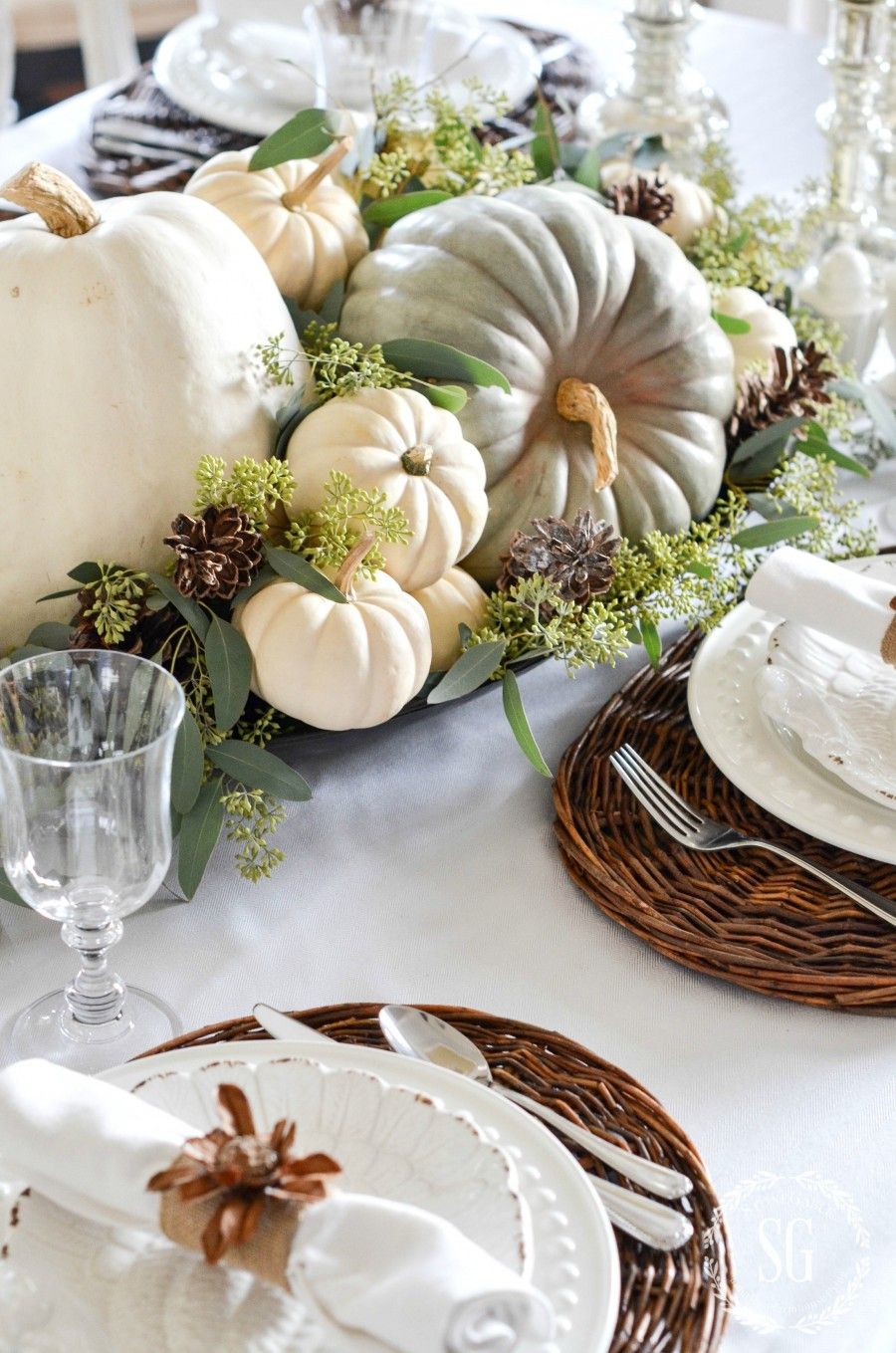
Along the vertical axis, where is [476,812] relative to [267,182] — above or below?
below

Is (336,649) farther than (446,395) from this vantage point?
No

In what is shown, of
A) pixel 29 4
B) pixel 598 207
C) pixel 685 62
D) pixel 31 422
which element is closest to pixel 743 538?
pixel 598 207

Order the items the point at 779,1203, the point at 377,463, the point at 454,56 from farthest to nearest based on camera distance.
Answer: the point at 454,56
the point at 377,463
the point at 779,1203

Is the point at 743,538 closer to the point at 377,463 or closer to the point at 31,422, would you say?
the point at 377,463

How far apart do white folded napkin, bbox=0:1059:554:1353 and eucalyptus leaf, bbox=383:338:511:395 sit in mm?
569

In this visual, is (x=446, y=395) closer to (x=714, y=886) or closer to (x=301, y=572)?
(x=301, y=572)

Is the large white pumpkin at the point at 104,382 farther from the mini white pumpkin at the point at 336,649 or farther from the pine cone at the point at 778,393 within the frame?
the pine cone at the point at 778,393

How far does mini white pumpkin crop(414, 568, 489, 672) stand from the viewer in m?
0.93

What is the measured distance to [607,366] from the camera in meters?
1.05

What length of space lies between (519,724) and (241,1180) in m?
0.45

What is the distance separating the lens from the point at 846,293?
1317 mm

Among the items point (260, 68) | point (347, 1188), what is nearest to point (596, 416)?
point (347, 1188)

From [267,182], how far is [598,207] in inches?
9.8

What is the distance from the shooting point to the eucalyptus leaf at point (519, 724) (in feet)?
2.84
